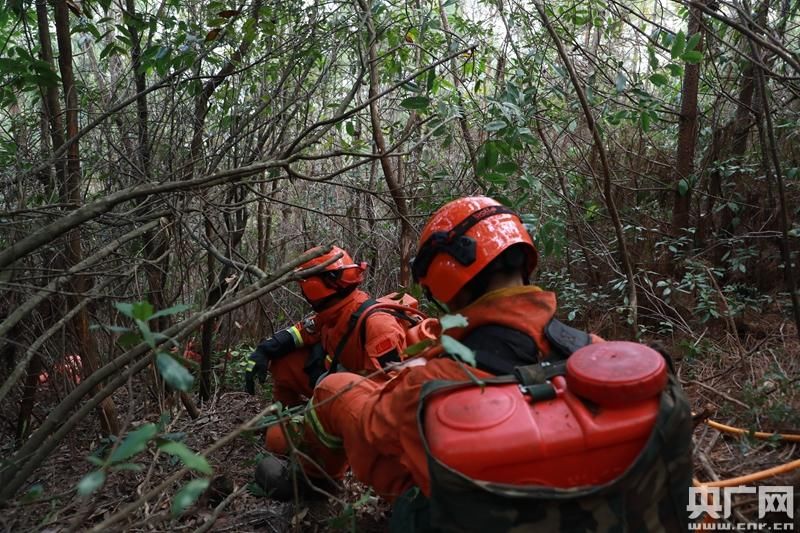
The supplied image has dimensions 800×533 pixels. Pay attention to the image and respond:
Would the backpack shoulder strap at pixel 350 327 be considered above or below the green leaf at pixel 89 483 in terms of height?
below

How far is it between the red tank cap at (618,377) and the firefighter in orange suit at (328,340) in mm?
1570

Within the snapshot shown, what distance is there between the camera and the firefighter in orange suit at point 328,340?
10.8ft

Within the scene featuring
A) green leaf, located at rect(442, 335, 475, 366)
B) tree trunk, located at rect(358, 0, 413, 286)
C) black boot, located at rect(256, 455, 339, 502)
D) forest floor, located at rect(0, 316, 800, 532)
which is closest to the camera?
green leaf, located at rect(442, 335, 475, 366)

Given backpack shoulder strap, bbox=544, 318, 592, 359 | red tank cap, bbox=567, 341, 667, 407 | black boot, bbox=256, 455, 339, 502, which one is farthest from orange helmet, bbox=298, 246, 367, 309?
red tank cap, bbox=567, 341, 667, 407

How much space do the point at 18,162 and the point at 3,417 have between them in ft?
4.90

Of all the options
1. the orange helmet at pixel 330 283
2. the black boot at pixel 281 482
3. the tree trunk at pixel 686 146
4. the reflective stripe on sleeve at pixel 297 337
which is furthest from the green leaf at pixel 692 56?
the reflective stripe on sleeve at pixel 297 337

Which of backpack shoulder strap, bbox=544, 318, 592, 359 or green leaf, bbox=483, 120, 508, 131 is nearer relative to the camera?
backpack shoulder strap, bbox=544, 318, 592, 359

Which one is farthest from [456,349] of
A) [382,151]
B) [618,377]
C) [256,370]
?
[382,151]

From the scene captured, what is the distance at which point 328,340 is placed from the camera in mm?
3787

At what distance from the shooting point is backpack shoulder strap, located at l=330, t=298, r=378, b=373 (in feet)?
11.3

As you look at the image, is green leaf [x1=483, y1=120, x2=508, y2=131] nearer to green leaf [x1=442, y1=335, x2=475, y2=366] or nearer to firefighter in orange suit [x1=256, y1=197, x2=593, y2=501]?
firefighter in orange suit [x1=256, y1=197, x2=593, y2=501]

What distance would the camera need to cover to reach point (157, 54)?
325cm

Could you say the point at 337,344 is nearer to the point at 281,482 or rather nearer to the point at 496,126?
the point at 281,482

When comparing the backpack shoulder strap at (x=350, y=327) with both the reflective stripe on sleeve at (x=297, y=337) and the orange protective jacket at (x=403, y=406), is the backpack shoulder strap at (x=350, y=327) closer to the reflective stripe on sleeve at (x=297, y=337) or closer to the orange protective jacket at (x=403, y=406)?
the reflective stripe on sleeve at (x=297, y=337)
